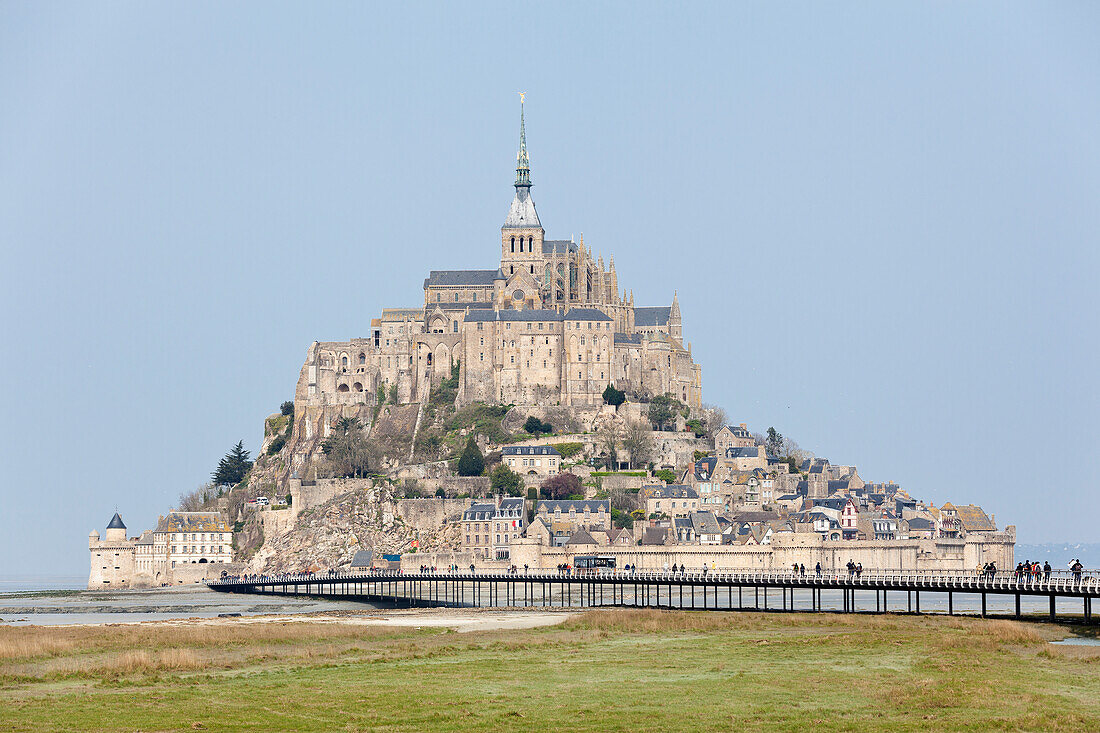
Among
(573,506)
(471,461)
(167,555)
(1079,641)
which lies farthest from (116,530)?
(1079,641)

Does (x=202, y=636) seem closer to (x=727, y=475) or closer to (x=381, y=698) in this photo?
(x=381, y=698)

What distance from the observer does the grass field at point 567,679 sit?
35.6 meters

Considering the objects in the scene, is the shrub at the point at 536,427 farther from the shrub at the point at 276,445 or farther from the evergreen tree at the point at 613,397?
the shrub at the point at 276,445

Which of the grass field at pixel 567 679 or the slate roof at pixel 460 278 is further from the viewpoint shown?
the slate roof at pixel 460 278

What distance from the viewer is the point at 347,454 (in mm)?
142625

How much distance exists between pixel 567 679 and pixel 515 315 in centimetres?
10382

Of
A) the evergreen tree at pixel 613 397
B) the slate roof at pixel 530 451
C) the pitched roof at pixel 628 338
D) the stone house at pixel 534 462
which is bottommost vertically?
the stone house at pixel 534 462

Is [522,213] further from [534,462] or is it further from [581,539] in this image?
[581,539]

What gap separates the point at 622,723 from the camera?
115 feet

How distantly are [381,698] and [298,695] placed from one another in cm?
231

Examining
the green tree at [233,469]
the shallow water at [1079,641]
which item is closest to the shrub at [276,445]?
the green tree at [233,469]

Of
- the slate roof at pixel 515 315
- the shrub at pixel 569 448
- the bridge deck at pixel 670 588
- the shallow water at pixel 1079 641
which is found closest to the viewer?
the shallow water at pixel 1079 641

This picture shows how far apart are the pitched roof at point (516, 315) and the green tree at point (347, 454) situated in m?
15.2

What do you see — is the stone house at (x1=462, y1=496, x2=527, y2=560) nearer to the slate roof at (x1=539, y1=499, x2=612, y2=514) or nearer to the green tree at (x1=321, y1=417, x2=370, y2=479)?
the slate roof at (x1=539, y1=499, x2=612, y2=514)
